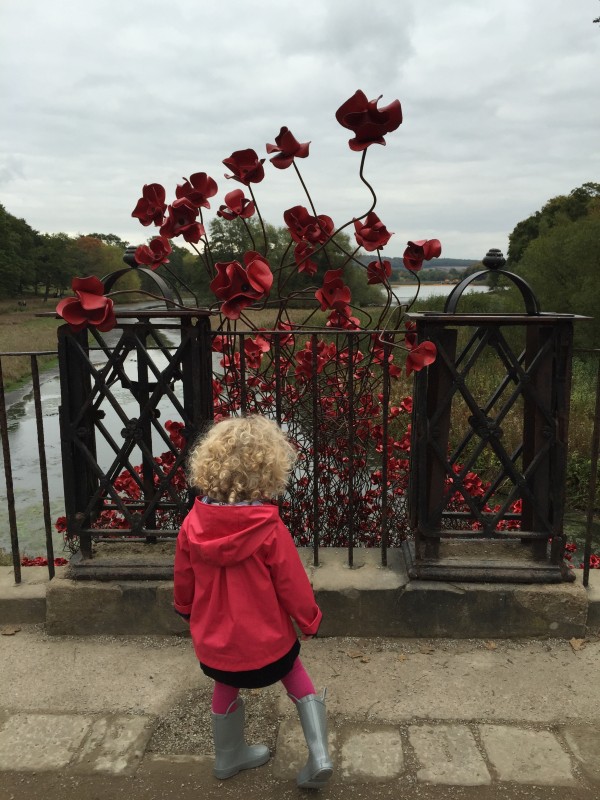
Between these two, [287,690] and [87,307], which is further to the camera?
[87,307]

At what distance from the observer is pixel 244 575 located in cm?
192

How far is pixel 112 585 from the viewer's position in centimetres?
289

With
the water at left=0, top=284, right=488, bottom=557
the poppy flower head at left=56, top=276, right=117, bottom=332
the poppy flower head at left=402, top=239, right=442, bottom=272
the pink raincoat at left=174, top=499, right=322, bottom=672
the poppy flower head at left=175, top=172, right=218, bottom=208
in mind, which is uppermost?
the poppy flower head at left=175, top=172, right=218, bottom=208

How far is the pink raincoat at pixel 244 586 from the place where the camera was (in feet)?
6.17

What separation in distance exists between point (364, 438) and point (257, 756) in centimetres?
218

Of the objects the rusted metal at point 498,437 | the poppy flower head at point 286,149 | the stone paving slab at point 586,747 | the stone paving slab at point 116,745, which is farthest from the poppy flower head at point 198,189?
the stone paving slab at point 586,747

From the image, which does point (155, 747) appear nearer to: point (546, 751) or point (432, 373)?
point (546, 751)

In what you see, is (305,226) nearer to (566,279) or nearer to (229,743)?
(229,743)

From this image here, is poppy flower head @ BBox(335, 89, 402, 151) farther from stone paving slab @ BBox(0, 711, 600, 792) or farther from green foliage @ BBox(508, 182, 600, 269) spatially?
green foliage @ BBox(508, 182, 600, 269)

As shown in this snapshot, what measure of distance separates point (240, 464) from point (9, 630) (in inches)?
71.3

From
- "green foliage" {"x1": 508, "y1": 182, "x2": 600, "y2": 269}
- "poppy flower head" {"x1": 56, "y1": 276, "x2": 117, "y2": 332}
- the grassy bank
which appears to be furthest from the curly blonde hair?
"green foliage" {"x1": 508, "y1": 182, "x2": 600, "y2": 269}

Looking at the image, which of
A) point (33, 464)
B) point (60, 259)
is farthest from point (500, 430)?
point (60, 259)

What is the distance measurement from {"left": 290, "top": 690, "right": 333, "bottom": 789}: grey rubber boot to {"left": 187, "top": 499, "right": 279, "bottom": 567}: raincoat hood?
1.87ft

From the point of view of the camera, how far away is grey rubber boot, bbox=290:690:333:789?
1946mm
